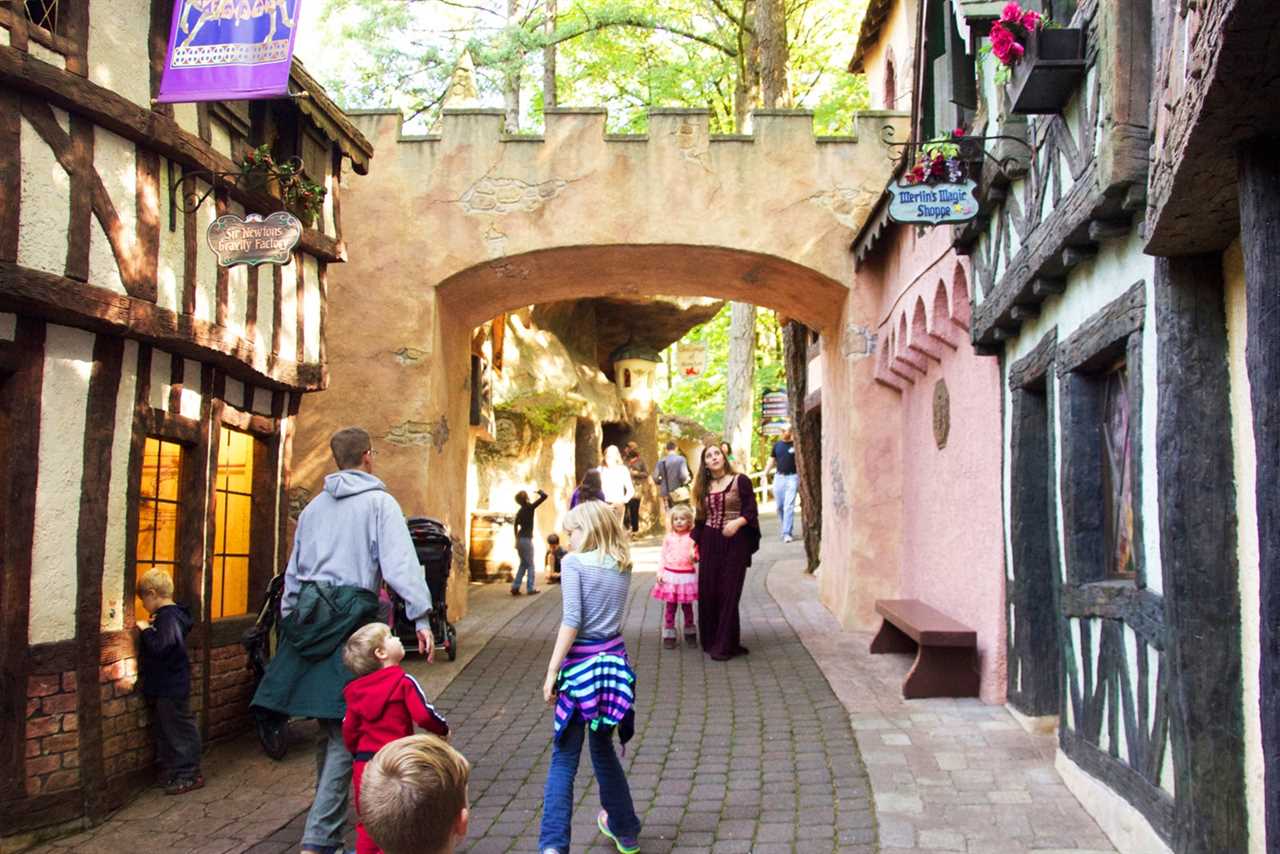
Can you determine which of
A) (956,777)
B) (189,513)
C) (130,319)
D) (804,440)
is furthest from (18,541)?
(804,440)

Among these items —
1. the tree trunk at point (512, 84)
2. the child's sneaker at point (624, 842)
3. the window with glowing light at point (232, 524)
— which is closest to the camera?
the child's sneaker at point (624, 842)

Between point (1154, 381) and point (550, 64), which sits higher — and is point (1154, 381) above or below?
below

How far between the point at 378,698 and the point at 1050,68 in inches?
142

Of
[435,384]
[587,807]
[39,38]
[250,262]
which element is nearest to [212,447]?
[250,262]

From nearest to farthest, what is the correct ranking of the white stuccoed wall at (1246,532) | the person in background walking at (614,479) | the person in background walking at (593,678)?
the white stuccoed wall at (1246,532) < the person in background walking at (593,678) < the person in background walking at (614,479)

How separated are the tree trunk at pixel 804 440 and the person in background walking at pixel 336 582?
987cm

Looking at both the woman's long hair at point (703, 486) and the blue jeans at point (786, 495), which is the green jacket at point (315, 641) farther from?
the blue jeans at point (786, 495)

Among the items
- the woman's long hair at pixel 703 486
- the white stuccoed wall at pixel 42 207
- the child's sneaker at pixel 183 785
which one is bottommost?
the child's sneaker at pixel 183 785

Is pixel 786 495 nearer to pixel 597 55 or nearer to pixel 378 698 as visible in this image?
pixel 597 55

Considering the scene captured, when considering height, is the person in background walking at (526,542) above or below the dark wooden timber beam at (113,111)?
below

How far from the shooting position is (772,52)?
1608cm

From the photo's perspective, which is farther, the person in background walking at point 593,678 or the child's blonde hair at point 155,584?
the child's blonde hair at point 155,584

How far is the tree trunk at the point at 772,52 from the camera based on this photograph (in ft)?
52.3

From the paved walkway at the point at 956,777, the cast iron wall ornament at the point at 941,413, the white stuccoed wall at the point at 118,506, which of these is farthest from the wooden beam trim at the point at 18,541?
the cast iron wall ornament at the point at 941,413
